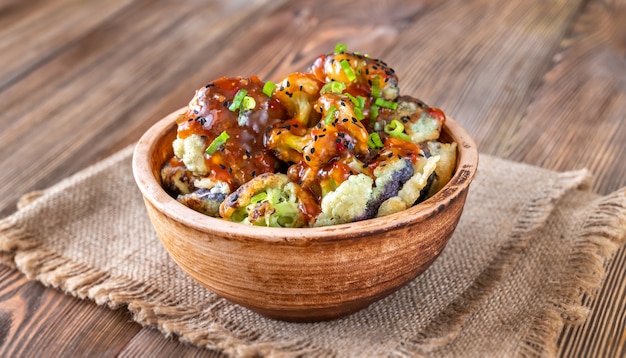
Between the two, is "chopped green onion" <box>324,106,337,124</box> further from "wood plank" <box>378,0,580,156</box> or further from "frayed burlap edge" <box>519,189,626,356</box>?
"wood plank" <box>378,0,580,156</box>

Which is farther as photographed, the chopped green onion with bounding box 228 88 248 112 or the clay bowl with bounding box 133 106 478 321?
the chopped green onion with bounding box 228 88 248 112

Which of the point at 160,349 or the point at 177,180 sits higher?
the point at 177,180

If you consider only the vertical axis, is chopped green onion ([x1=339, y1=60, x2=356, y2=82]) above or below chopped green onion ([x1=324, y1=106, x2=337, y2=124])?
above


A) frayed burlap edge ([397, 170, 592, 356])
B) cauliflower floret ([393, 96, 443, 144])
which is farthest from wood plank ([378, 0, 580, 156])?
cauliflower floret ([393, 96, 443, 144])

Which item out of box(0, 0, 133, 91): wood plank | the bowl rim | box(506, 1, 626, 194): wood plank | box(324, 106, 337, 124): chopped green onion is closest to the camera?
the bowl rim

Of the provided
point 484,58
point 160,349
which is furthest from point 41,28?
point 160,349

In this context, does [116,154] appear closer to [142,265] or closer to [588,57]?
[142,265]

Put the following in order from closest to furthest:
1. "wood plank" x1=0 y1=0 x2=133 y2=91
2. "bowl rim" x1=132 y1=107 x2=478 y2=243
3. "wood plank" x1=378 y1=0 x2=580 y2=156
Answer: "bowl rim" x1=132 y1=107 x2=478 y2=243
"wood plank" x1=378 y1=0 x2=580 y2=156
"wood plank" x1=0 y1=0 x2=133 y2=91

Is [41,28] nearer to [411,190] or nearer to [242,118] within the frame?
[242,118]
